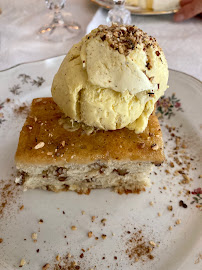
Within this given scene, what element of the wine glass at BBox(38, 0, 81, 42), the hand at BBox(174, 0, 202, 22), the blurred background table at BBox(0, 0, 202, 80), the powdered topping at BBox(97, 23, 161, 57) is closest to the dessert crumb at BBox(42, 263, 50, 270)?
the powdered topping at BBox(97, 23, 161, 57)

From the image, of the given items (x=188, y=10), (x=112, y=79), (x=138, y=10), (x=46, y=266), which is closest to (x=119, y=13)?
(x=138, y=10)

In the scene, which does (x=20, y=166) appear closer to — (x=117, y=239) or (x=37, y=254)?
(x=37, y=254)

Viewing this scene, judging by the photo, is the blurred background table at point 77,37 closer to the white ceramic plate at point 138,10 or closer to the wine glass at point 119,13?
the white ceramic plate at point 138,10

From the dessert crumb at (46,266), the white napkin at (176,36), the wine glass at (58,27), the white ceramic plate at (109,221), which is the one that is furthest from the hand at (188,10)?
the dessert crumb at (46,266)

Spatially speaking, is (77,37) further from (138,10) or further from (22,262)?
(22,262)

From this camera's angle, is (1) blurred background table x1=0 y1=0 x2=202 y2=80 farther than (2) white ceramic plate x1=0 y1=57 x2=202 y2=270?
Yes

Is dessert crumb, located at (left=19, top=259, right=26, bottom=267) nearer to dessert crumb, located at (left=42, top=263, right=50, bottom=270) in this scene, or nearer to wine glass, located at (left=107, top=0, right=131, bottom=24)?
dessert crumb, located at (left=42, top=263, right=50, bottom=270)
